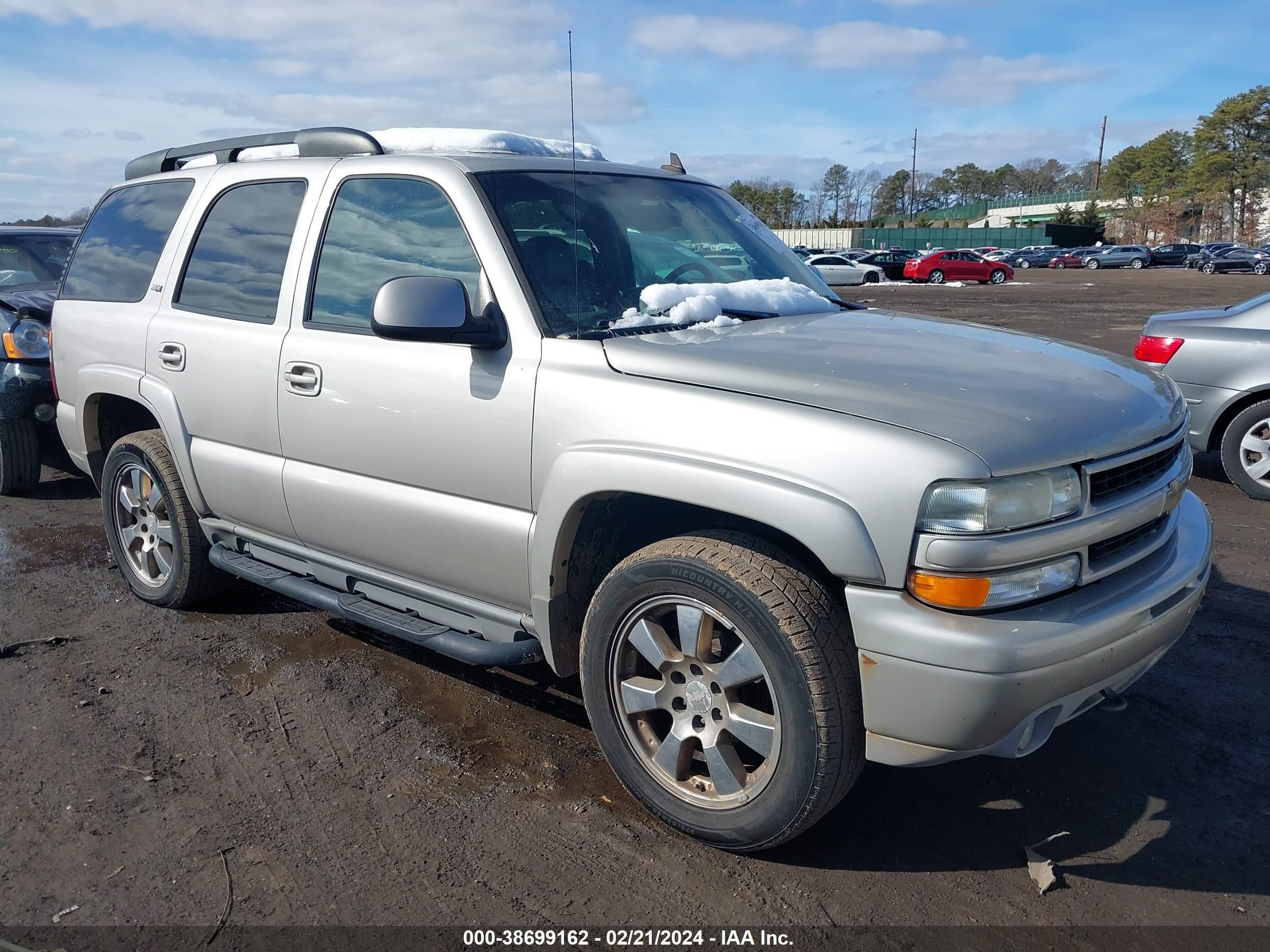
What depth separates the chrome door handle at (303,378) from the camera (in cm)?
360

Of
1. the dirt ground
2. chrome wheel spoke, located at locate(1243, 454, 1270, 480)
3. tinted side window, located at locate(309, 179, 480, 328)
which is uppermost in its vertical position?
tinted side window, located at locate(309, 179, 480, 328)

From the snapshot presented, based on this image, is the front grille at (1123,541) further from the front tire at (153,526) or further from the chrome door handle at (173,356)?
the front tire at (153,526)

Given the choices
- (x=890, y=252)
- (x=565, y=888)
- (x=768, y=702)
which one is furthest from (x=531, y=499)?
(x=890, y=252)

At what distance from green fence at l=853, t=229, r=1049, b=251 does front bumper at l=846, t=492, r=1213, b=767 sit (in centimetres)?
8334

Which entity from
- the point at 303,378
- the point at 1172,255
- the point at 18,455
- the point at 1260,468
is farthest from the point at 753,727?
the point at 1172,255

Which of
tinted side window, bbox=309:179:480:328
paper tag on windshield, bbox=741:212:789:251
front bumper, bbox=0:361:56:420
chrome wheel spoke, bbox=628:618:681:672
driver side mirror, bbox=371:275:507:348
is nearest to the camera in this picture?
chrome wheel spoke, bbox=628:618:681:672

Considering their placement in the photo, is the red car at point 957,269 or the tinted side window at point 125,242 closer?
the tinted side window at point 125,242

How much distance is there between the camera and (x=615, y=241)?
139 inches

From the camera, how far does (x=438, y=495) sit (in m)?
3.32

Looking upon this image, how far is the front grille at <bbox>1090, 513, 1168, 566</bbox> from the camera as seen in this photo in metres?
2.63

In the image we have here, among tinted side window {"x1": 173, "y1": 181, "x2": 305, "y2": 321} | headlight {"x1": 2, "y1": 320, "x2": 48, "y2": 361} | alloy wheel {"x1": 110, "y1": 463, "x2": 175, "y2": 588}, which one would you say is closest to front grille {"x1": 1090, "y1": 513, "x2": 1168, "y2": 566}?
tinted side window {"x1": 173, "y1": 181, "x2": 305, "y2": 321}

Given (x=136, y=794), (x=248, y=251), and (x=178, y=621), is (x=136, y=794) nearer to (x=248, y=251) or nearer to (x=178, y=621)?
(x=178, y=621)

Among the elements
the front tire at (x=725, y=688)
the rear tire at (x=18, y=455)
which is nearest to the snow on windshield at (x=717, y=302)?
the front tire at (x=725, y=688)

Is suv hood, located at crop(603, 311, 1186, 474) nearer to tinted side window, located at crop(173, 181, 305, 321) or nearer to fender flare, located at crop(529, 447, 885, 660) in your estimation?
fender flare, located at crop(529, 447, 885, 660)
